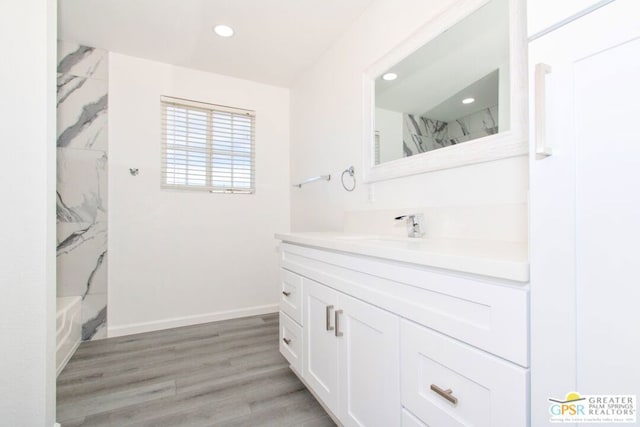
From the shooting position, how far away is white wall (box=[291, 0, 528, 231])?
4.22 feet

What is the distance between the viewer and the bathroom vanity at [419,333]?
67 cm

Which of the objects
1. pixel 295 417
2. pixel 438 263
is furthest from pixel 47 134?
pixel 295 417

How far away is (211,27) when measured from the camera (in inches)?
85.3

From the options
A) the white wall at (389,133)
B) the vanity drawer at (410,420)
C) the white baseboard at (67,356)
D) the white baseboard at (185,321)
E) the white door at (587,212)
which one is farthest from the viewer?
the white baseboard at (185,321)

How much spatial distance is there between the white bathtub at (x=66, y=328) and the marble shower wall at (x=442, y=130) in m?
2.50

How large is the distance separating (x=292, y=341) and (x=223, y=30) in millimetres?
2255

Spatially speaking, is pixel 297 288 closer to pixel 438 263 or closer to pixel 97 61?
pixel 438 263

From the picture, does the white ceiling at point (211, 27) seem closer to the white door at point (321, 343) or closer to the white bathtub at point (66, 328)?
the white door at point (321, 343)

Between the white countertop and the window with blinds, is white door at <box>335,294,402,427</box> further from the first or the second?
the window with blinds

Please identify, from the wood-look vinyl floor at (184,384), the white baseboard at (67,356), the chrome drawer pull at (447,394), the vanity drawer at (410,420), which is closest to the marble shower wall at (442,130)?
the chrome drawer pull at (447,394)

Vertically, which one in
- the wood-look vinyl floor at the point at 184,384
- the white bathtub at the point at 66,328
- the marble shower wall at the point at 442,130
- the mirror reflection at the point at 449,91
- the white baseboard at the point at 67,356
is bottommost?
the wood-look vinyl floor at the point at 184,384

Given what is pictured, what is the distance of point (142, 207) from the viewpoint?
2572 millimetres

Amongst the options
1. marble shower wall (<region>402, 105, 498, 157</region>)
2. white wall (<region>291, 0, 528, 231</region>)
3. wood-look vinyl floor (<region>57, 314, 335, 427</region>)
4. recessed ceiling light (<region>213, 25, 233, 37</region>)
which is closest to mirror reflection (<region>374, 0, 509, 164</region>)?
marble shower wall (<region>402, 105, 498, 157</region>)

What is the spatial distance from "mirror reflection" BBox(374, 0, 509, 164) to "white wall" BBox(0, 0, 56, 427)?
1.67 m
